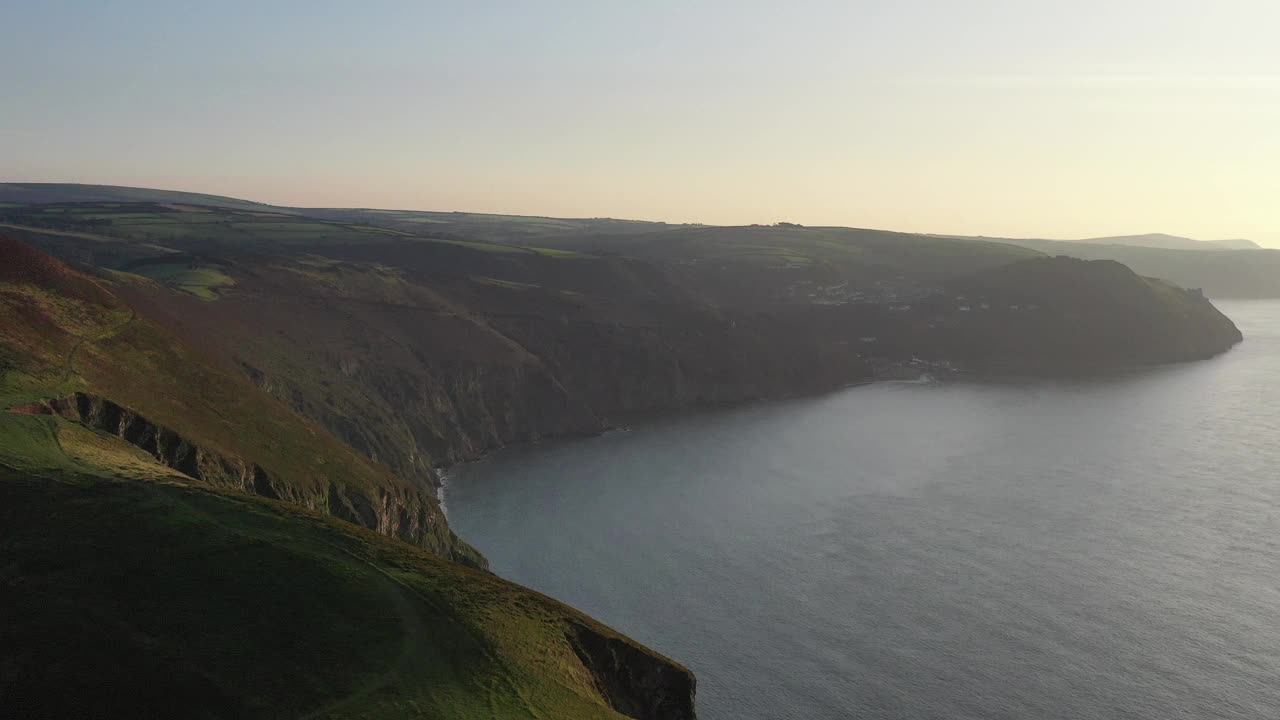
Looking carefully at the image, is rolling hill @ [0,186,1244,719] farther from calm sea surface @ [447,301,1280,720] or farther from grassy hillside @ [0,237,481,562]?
calm sea surface @ [447,301,1280,720]

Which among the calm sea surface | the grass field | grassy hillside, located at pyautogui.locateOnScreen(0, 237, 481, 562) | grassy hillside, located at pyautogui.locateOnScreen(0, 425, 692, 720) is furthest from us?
the grass field

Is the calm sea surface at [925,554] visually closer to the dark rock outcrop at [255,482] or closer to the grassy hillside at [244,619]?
the dark rock outcrop at [255,482]

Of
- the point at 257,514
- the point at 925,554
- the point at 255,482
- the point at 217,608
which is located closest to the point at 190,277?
the point at 255,482

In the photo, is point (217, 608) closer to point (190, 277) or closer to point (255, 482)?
point (255, 482)

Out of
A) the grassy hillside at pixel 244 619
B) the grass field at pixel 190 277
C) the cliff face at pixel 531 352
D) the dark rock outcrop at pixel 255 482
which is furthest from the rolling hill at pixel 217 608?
the grass field at pixel 190 277

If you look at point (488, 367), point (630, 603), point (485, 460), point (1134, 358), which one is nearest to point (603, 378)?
point (488, 367)

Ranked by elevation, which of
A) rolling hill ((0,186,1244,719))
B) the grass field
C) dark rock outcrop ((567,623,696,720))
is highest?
the grass field

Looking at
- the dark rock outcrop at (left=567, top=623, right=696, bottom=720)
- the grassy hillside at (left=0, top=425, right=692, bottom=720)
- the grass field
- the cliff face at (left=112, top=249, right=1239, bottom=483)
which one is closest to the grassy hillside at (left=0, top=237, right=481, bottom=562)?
the grassy hillside at (left=0, top=425, right=692, bottom=720)

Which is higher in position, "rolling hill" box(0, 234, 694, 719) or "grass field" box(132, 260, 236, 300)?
"grass field" box(132, 260, 236, 300)

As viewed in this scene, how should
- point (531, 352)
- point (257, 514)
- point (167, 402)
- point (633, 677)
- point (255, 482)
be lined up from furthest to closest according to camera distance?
point (531, 352) → point (167, 402) → point (255, 482) → point (257, 514) → point (633, 677)
